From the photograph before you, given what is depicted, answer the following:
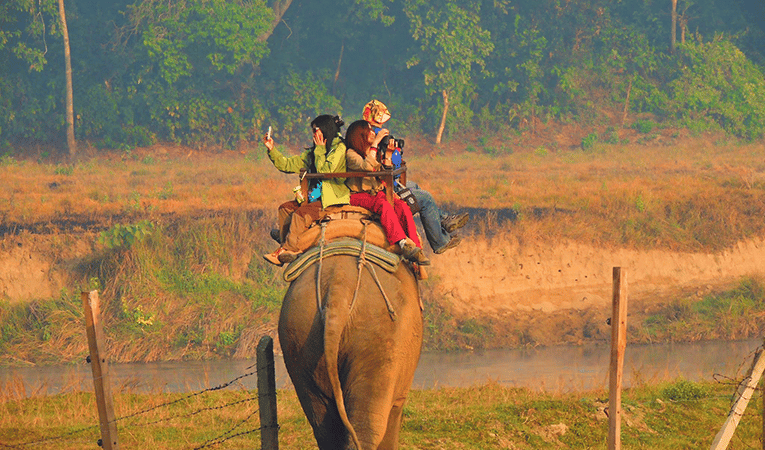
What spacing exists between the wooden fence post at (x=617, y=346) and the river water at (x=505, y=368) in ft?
27.8

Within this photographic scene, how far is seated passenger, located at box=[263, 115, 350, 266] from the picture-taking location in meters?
8.02

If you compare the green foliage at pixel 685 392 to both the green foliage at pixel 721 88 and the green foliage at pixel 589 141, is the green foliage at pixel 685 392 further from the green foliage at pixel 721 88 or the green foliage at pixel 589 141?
the green foliage at pixel 721 88

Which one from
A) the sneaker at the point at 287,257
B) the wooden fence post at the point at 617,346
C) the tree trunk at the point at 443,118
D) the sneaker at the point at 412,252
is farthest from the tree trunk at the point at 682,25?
the sneaker at the point at 287,257

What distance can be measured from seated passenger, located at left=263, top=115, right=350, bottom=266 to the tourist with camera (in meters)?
0.32

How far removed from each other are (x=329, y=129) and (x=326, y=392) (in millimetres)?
2644

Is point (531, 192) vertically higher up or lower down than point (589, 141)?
lower down

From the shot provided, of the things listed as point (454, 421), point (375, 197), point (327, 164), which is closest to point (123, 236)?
point (454, 421)

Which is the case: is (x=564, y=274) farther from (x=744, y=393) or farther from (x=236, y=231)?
(x=744, y=393)

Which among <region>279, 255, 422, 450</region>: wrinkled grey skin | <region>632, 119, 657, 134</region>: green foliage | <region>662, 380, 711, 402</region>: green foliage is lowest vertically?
<region>662, 380, 711, 402</region>: green foliage

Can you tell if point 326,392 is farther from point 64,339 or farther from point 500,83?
point 500,83

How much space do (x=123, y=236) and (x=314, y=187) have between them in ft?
44.8

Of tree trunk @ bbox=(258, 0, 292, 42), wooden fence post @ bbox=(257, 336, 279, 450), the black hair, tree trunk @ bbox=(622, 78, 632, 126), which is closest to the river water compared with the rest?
the black hair

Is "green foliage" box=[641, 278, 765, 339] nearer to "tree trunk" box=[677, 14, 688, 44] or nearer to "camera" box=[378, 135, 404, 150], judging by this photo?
"camera" box=[378, 135, 404, 150]

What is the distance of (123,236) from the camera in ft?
70.5
